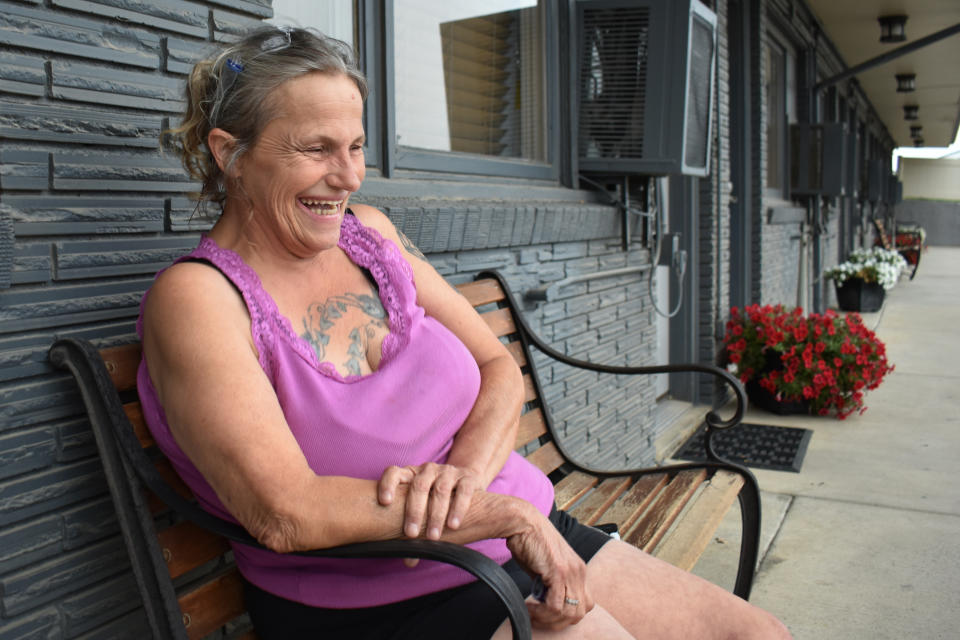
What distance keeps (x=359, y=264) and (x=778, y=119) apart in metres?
7.69

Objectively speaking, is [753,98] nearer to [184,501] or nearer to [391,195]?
[391,195]

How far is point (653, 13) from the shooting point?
368 centimetres

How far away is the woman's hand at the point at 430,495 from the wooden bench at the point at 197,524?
0.04 m

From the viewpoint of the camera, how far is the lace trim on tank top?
1.50 m

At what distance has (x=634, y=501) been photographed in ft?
7.88

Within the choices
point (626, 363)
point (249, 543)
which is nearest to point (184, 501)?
point (249, 543)

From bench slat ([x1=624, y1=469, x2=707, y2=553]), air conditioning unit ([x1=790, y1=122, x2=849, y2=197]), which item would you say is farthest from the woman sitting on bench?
air conditioning unit ([x1=790, y1=122, x2=849, y2=197])

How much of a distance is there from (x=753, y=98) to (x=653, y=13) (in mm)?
3593

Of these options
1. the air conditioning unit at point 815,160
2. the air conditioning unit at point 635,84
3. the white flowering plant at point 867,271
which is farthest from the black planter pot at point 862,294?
the air conditioning unit at point 635,84

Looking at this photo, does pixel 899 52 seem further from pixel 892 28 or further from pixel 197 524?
pixel 197 524

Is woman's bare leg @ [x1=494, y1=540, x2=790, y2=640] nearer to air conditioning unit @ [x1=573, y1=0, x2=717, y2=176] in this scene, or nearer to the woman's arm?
the woman's arm

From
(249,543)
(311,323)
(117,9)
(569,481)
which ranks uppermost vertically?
(117,9)

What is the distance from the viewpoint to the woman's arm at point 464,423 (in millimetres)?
1364

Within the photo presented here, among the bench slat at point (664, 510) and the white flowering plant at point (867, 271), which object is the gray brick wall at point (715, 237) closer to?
the bench slat at point (664, 510)
